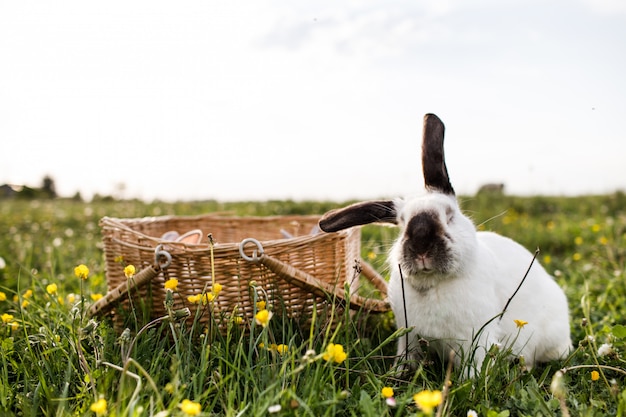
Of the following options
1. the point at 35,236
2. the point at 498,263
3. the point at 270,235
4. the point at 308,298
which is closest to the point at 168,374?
the point at 308,298

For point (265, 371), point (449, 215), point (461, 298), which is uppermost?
point (449, 215)

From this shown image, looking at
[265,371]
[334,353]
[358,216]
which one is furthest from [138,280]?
[334,353]

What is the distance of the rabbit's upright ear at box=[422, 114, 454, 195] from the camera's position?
2.44m

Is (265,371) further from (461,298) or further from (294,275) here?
(461,298)

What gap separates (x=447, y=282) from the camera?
7.75 feet

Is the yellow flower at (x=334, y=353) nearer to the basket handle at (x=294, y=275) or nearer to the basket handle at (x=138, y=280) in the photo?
the basket handle at (x=294, y=275)

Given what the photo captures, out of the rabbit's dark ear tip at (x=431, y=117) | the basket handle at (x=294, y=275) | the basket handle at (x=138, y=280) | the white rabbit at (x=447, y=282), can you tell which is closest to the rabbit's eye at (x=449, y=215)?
the white rabbit at (x=447, y=282)

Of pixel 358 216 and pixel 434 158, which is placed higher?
pixel 434 158

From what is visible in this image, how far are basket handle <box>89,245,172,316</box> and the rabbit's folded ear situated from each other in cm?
75

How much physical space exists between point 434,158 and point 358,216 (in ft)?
1.36

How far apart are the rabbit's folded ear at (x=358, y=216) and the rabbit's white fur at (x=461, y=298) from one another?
6 centimetres

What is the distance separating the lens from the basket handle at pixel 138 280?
2.60m

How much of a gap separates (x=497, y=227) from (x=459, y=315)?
3.80m

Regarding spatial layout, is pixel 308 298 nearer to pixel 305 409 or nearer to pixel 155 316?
pixel 155 316
